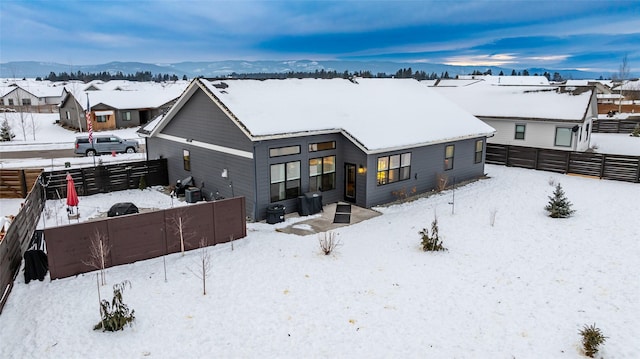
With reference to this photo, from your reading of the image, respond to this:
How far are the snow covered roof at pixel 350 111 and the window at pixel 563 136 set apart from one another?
7.35 m

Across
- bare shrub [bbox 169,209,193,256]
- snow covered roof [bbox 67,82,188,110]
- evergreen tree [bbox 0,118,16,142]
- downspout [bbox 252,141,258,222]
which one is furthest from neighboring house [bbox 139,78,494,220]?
snow covered roof [bbox 67,82,188,110]

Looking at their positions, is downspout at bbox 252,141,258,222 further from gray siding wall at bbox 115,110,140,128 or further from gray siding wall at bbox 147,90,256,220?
gray siding wall at bbox 115,110,140,128

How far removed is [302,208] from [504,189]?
37.4ft

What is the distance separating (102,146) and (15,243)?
2353cm

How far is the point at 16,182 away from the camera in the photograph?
21000mm

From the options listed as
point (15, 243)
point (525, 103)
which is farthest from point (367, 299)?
point (525, 103)

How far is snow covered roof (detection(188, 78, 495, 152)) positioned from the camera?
18312 mm

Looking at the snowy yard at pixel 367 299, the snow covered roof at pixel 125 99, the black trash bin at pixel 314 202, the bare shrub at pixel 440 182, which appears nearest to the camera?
the snowy yard at pixel 367 299

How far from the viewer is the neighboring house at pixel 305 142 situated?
1780 cm

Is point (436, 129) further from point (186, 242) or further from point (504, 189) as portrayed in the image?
point (186, 242)

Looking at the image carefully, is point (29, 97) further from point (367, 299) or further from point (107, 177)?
point (367, 299)

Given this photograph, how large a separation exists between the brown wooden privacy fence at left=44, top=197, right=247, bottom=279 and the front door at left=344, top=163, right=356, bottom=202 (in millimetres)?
6224

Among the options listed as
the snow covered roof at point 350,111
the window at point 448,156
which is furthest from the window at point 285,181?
the window at point 448,156

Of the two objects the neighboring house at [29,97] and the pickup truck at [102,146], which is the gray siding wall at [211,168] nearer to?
the pickup truck at [102,146]
